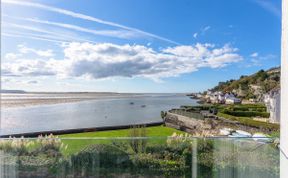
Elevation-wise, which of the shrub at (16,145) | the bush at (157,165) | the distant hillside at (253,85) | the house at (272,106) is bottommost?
the bush at (157,165)

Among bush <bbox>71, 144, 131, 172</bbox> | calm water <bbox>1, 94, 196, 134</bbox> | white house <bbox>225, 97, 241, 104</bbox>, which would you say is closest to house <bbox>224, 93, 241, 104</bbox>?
white house <bbox>225, 97, 241, 104</bbox>

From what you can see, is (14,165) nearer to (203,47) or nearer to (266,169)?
(266,169)

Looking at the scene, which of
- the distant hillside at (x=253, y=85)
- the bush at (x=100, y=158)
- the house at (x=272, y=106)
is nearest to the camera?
the bush at (x=100, y=158)

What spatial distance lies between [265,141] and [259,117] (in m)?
3.77

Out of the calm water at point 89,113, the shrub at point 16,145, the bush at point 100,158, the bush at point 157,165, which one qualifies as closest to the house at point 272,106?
the calm water at point 89,113

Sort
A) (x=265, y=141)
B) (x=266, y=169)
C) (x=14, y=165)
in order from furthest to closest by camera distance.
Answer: (x=14, y=165)
(x=265, y=141)
(x=266, y=169)

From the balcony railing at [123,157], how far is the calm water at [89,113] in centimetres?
341

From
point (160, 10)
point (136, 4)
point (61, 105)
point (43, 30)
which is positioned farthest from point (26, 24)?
point (160, 10)

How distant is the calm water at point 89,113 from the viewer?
25.5 feet

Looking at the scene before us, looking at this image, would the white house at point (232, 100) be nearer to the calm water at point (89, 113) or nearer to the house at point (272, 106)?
the house at point (272, 106)

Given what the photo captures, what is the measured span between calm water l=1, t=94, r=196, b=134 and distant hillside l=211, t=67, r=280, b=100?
0.88 m

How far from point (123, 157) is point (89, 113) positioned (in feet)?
13.1

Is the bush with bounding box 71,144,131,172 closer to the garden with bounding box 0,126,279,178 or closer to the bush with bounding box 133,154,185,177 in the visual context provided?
the garden with bounding box 0,126,279,178

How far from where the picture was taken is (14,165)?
4145 mm
